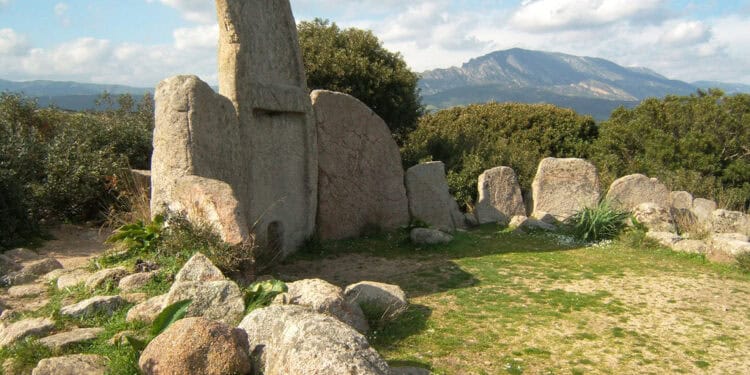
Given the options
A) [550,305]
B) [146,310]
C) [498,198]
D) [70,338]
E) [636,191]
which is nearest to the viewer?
[70,338]

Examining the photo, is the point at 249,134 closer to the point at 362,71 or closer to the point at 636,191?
the point at 362,71

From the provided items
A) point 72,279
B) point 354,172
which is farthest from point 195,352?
point 354,172

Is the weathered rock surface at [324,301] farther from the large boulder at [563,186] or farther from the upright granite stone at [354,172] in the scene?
the large boulder at [563,186]

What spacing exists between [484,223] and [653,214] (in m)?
3.53

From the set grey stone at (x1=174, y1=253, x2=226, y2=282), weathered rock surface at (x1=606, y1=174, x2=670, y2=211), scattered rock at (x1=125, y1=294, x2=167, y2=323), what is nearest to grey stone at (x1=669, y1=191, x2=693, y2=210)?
weathered rock surface at (x1=606, y1=174, x2=670, y2=211)

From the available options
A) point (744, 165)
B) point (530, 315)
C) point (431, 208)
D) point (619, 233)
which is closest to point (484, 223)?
point (431, 208)

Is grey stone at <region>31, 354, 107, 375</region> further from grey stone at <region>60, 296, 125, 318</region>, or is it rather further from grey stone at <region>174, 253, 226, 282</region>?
grey stone at <region>174, 253, 226, 282</region>

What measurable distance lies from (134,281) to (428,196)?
788 centimetres

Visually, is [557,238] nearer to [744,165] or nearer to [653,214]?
[653,214]

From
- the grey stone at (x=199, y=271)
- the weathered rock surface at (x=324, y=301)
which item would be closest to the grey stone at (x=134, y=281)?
the grey stone at (x=199, y=271)

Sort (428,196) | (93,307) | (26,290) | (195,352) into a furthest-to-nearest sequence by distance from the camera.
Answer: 1. (428,196)
2. (26,290)
3. (93,307)
4. (195,352)

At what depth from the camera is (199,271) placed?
603 centimetres

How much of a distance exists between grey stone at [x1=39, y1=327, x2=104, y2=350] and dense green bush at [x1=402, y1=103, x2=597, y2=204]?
10.9 m

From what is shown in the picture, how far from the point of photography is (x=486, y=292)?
785cm
